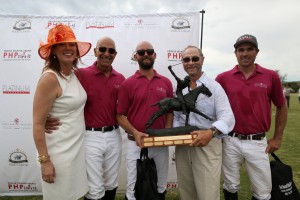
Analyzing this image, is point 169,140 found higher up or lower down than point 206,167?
higher up

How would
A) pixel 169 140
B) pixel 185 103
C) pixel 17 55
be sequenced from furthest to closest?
pixel 17 55 → pixel 185 103 → pixel 169 140

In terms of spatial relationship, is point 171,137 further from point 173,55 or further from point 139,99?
point 173,55

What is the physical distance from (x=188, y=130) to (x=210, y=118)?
32cm

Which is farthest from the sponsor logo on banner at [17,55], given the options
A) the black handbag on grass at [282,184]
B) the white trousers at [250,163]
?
the black handbag on grass at [282,184]

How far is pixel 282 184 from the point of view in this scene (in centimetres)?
367

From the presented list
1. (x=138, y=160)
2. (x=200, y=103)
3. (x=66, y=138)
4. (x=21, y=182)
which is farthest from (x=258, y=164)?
(x=21, y=182)

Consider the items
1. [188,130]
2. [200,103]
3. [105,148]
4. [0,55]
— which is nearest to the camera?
[188,130]

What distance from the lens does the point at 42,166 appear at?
2.68 metres

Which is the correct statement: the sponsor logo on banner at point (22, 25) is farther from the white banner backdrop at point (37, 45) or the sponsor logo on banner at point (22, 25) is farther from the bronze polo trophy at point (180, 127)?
the bronze polo trophy at point (180, 127)

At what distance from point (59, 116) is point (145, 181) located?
128 centimetres

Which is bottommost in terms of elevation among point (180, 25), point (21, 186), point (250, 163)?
point (21, 186)

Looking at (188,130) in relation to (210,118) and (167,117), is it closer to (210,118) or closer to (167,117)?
(210,118)

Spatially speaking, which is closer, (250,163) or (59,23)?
(250,163)

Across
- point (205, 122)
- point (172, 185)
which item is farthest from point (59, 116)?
point (172, 185)
